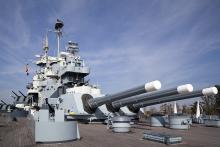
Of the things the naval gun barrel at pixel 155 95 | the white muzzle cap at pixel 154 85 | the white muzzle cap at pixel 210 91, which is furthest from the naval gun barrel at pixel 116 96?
the white muzzle cap at pixel 210 91

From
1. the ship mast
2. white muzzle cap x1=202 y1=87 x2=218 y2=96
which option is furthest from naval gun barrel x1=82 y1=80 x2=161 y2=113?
the ship mast

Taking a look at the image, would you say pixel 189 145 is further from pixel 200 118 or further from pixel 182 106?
pixel 182 106

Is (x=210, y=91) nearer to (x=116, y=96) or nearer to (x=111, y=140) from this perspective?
(x=116, y=96)

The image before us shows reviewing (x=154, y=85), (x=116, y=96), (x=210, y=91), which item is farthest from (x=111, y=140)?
(x=210, y=91)

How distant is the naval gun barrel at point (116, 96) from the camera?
12633mm

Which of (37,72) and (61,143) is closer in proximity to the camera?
(61,143)

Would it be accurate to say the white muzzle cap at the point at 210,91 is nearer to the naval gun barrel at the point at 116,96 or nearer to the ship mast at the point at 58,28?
the naval gun barrel at the point at 116,96

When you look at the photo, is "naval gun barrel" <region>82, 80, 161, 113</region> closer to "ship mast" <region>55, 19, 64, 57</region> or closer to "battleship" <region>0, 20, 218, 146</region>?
"battleship" <region>0, 20, 218, 146</region>

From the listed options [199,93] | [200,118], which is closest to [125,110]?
[200,118]

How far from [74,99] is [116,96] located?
4.75m

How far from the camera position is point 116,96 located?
55.7ft

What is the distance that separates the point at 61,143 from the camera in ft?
30.8

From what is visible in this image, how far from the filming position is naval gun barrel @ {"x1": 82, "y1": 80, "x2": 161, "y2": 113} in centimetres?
1263

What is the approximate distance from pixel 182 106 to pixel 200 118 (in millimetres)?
22747
